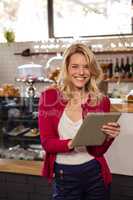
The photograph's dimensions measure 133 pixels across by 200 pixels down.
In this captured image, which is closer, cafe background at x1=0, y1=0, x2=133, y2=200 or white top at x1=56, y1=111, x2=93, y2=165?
white top at x1=56, y1=111, x2=93, y2=165

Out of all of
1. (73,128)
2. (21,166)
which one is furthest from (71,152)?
(21,166)

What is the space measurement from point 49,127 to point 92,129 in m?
0.23

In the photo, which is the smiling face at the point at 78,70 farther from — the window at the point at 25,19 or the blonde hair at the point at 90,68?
the window at the point at 25,19

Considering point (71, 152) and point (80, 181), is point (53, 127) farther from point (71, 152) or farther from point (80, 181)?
point (80, 181)

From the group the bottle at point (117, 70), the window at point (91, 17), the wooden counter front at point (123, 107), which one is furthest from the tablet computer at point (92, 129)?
the window at point (91, 17)

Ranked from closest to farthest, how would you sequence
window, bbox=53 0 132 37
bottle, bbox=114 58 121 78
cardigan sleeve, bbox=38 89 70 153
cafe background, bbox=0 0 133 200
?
cardigan sleeve, bbox=38 89 70 153
cafe background, bbox=0 0 133 200
bottle, bbox=114 58 121 78
window, bbox=53 0 132 37

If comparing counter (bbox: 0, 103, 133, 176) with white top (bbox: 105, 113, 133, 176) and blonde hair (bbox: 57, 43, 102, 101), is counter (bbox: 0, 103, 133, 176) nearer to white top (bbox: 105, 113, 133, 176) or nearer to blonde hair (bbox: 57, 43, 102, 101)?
white top (bbox: 105, 113, 133, 176)

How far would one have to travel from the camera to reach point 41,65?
535 centimetres

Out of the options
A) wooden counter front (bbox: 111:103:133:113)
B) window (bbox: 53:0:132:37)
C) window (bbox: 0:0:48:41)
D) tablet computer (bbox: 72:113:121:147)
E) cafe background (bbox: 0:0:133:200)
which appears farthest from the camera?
window (bbox: 0:0:48:41)

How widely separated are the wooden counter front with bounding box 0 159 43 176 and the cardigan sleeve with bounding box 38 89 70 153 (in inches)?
51.1

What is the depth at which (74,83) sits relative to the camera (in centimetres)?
192

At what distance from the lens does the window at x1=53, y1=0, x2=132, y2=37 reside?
5.15 metres

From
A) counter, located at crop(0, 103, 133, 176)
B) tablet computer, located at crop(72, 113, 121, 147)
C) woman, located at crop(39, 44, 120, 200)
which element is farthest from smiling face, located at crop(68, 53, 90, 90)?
counter, located at crop(0, 103, 133, 176)

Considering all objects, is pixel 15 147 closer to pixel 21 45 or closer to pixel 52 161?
pixel 52 161
